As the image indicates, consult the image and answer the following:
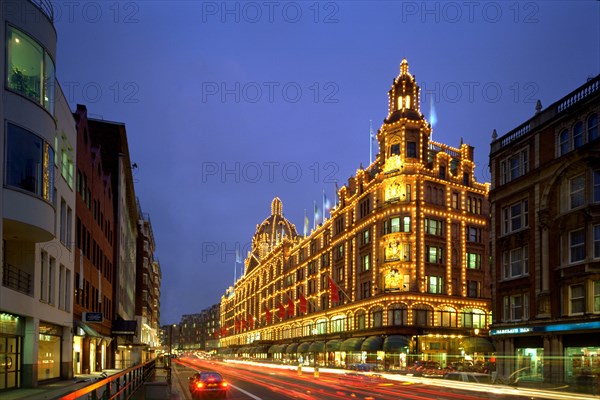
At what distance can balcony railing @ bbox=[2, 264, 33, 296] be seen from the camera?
2881cm

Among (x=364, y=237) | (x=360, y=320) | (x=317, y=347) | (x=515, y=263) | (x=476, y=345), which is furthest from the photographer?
(x=317, y=347)

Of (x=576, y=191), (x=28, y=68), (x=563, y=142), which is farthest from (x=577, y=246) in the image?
(x=28, y=68)

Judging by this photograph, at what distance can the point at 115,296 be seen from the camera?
6894cm

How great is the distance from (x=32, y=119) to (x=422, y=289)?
5979cm

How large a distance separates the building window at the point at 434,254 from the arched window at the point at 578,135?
128 ft

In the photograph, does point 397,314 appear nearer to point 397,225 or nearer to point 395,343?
point 395,343

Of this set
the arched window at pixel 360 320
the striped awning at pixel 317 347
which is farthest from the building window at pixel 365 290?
the striped awning at pixel 317 347

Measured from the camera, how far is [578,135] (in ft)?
141

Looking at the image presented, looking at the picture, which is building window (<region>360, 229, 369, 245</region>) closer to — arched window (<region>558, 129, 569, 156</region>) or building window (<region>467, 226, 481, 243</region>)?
building window (<region>467, 226, 481, 243</region>)

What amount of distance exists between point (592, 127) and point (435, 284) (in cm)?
4223

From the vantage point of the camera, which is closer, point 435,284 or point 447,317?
point 435,284

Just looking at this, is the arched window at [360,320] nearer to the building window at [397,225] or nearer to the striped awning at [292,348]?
the building window at [397,225]

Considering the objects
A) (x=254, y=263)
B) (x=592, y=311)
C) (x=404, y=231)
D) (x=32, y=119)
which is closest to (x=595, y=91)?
(x=592, y=311)

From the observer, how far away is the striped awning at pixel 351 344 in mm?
83125
